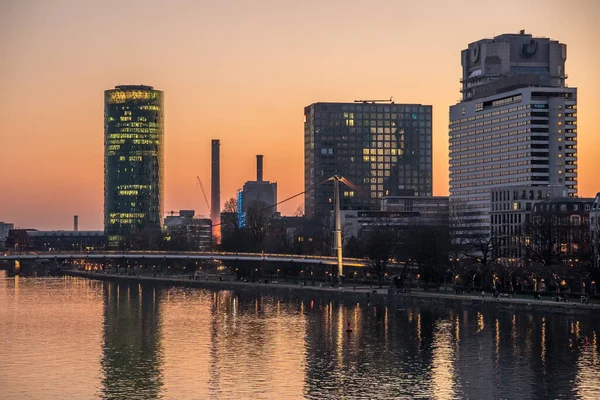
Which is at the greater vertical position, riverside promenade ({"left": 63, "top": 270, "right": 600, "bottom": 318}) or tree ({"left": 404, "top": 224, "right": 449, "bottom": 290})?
tree ({"left": 404, "top": 224, "right": 449, "bottom": 290})

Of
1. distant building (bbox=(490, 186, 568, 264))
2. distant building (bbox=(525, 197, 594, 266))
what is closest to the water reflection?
distant building (bbox=(525, 197, 594, 266))

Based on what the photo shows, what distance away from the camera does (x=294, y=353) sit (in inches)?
Answer: 3255

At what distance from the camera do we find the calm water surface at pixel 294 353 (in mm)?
65812

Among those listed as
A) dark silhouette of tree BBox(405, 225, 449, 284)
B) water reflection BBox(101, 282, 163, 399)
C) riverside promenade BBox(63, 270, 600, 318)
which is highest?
dark silhouette of tree BBox(405, 225, 449, 284)

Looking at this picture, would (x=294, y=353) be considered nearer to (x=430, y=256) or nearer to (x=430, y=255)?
(x=430, y=255)

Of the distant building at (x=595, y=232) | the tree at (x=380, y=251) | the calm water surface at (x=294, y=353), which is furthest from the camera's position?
the tree at (x=380, y=251)

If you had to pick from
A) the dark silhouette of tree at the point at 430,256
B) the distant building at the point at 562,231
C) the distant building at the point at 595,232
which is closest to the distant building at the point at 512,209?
the distant building at the point at 562,231

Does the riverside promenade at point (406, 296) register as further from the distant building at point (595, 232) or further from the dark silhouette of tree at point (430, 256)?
the distant building at point (595, 232)

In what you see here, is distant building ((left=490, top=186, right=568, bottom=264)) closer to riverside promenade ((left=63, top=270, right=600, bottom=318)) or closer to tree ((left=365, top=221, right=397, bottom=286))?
tree ((left=365, top=221, right=397, bottom=286))

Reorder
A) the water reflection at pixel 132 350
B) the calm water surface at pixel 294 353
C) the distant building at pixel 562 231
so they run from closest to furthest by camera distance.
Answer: the calm water surface at pixel 294 353, the water reflection at pixel 132 350, the distant building at pixel 562 231

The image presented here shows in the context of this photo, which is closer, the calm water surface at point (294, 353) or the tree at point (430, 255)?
the calm water surface at point (294, 353)

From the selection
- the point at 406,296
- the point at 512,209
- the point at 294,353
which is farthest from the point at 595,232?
the point at 294,353

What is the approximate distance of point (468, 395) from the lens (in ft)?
208

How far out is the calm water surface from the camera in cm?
6581
